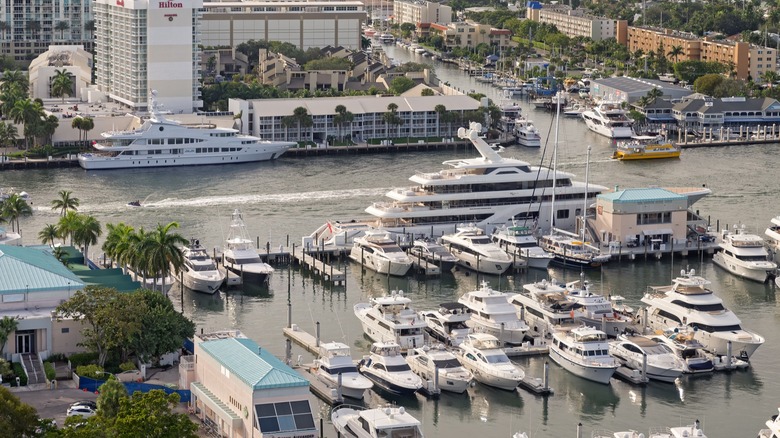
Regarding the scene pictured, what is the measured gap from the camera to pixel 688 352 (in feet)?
117

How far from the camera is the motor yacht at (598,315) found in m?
37.6

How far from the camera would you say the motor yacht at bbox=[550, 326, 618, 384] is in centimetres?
3469

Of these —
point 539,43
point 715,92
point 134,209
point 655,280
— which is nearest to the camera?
point 655,280

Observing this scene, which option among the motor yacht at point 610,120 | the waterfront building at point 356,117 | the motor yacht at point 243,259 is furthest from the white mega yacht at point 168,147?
the motor yacht at point 243,259

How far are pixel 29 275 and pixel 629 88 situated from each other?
4746 centimetres

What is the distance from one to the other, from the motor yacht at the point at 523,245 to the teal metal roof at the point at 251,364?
1419cm

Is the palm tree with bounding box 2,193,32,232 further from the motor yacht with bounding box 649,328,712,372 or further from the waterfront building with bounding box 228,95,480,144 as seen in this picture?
the waterfront building with bounding box 228,95,480,144

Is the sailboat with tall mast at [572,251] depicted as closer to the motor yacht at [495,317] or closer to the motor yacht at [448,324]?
the motor yacht at [495,317]

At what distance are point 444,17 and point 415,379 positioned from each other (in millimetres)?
81957

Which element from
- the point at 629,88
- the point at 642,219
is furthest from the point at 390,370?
the point at 629,88

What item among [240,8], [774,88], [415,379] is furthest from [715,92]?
[415,379]

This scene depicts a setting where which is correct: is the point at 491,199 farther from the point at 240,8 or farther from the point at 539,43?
the point at 539,43

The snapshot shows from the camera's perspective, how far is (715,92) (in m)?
78.7

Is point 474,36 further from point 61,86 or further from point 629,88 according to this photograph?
point 61,86
